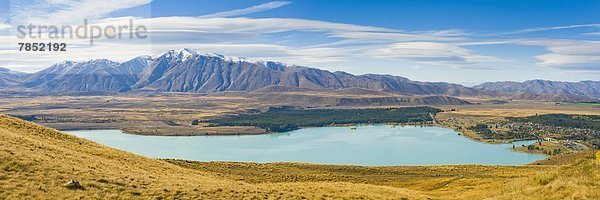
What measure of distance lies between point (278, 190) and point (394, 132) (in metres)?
179

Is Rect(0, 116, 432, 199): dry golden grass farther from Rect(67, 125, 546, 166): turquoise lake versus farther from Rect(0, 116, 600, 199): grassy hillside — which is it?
Rect(67, 125, 546, 166): turquoise lake

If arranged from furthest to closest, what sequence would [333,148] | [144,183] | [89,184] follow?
[333,148] < [144,183] < [89,184]

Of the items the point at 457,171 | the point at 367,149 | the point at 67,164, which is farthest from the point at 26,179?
the point at 367,149

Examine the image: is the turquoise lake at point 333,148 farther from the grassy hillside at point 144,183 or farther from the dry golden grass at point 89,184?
the dry golden grass at point 89,184

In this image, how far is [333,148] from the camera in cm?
14325

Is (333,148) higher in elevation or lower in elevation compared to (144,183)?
lower

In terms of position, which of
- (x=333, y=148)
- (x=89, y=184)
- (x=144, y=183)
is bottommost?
(x=333, y=148)

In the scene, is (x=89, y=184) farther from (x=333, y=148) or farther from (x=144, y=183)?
(x=333, y=148)

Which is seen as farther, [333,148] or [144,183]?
[333,148]

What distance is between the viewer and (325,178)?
143 ft

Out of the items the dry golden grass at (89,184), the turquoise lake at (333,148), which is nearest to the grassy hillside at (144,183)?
the dry golden grass at (89,184)

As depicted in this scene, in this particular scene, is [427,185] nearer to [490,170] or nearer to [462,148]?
[490,170]

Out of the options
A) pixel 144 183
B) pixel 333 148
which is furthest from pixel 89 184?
pixel 333 148

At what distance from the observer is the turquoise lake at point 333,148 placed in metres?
120
